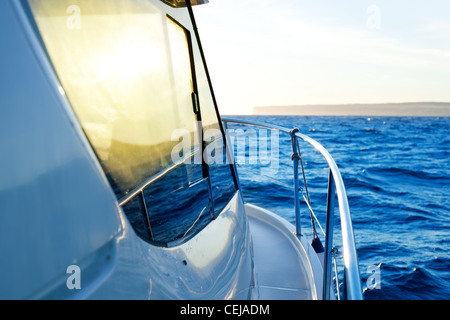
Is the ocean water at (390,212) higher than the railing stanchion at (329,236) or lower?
lower

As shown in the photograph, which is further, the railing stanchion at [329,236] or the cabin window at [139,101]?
the railing stanchion at [329,236]

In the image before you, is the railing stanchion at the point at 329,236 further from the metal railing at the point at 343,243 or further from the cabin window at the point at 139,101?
the cabin window at the point at 139,101

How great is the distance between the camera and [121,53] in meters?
1.04

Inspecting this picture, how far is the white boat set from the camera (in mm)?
589

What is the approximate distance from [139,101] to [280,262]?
1.66 metres

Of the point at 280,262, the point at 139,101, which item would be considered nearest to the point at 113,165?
the point at 139,101

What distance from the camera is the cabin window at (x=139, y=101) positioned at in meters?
0.82

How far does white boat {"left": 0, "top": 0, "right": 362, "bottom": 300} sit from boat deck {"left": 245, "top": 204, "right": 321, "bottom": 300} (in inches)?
14.7

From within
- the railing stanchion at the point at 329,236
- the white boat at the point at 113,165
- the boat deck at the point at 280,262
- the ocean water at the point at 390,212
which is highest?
the white boat at the point at 113,165

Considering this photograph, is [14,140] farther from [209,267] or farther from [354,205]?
[354,205]

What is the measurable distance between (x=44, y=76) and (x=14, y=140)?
0.13 meters

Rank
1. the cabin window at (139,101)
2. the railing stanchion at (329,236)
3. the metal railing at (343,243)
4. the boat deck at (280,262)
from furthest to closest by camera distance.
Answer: the boat deck at (280,262)
the railing stanchion at (329,236)
the metal railing at (343,243)
the cabin window at (139,101)

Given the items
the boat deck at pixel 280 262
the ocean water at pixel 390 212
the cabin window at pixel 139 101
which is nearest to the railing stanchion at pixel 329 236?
the ocean water at pixel 390 212

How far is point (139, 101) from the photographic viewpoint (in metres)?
1.12
